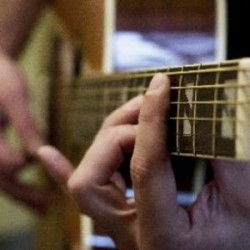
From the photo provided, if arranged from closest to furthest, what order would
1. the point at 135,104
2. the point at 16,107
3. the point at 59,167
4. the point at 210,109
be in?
the point at 210,109, the point at 135,104, the point at 59,167, the point at 16,107

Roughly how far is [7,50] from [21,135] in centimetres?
16

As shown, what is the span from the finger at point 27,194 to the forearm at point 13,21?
0.22 meters

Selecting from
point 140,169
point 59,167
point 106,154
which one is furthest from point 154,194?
point 59,167

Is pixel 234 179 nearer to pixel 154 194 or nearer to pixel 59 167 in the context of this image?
pixel 154 194

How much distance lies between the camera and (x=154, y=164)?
683mm

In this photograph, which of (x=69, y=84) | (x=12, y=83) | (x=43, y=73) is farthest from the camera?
(x=43, y=73)

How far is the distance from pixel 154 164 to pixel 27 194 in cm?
53

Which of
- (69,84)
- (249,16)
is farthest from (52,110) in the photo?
(249,16)

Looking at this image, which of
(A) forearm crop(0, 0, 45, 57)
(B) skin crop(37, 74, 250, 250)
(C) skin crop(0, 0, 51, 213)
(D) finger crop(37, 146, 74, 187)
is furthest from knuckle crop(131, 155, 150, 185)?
(A) forearm crop(0, 0, 45, 57)

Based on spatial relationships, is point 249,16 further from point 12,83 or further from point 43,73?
point 43,73

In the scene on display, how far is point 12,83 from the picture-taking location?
3.64 ft

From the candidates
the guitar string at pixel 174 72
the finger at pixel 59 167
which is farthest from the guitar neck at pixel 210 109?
the finger at pixel 59 167

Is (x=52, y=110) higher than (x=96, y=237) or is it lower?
higher

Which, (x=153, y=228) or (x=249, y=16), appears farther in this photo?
(x=249, y=16)
